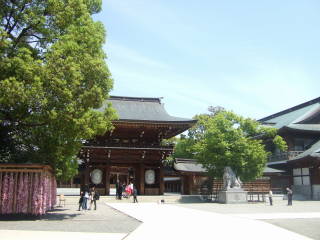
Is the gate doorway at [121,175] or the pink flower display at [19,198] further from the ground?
the gate doorway at [121,175]

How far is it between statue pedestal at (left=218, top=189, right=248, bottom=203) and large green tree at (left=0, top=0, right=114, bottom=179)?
531 inches

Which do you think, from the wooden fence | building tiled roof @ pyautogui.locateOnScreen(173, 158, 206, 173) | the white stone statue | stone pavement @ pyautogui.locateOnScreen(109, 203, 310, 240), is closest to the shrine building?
building tiled roof @ pyautogui.locateOnScreen(173, 158, 206, 173)

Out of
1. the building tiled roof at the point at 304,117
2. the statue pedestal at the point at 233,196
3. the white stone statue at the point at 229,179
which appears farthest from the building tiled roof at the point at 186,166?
the building tiled roof at the point at 304,117

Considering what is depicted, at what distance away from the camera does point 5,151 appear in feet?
50.4

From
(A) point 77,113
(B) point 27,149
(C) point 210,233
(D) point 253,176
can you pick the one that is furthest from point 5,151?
(D) point 253,176

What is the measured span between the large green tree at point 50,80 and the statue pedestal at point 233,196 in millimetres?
13491

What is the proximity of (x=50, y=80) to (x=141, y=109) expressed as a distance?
22424 millimetres

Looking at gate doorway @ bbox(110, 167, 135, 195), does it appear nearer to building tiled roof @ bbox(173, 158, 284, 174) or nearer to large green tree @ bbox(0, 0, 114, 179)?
building tiled roof @ bbox(173, 158, 284, 174)

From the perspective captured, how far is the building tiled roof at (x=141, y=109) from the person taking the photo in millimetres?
31350

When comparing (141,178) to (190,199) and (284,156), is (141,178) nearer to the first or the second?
(190,199)

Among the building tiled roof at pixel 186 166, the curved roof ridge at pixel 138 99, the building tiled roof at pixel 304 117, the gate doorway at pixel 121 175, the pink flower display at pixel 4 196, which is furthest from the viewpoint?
the gate doorway at pixel 121 175

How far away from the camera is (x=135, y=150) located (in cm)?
2998

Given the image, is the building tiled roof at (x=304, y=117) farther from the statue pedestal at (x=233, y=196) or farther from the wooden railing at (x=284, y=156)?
the statue pedestal at (x=233, y=196)

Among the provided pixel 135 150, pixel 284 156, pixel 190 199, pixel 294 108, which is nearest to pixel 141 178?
pixel 135 150
